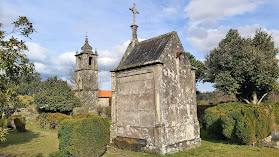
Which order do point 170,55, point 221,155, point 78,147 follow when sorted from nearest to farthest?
1. point 78,147
2. point 221,155
3. point 170,55

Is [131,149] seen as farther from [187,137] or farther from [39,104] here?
[39,104]

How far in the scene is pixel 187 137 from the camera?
12.0 meters

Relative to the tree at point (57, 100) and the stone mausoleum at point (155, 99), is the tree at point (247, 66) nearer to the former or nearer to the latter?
the stone mausoleum at point (155, 99)

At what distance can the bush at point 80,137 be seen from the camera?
27.0 feet

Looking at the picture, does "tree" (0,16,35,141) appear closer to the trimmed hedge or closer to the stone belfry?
the trimmed hedge

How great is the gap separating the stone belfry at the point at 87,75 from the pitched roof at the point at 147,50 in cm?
Result: 3207

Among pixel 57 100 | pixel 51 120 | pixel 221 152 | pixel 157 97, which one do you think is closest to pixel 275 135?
pixel 221 152

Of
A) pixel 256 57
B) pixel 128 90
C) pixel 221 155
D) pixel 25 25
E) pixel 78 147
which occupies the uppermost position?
pixel 256 57

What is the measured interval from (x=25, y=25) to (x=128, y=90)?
287 inches

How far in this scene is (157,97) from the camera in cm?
1060

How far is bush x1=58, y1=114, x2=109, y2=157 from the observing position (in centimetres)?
822

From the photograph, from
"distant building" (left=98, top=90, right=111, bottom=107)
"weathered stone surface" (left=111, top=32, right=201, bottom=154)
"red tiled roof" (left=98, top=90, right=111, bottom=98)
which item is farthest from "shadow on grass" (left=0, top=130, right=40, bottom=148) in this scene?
"red tiled roof" (left=98, top=90, right=111, bottom=98)

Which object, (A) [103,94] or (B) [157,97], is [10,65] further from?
(A) [103,94]

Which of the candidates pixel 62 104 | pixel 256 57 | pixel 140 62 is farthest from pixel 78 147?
pixel 62 104
